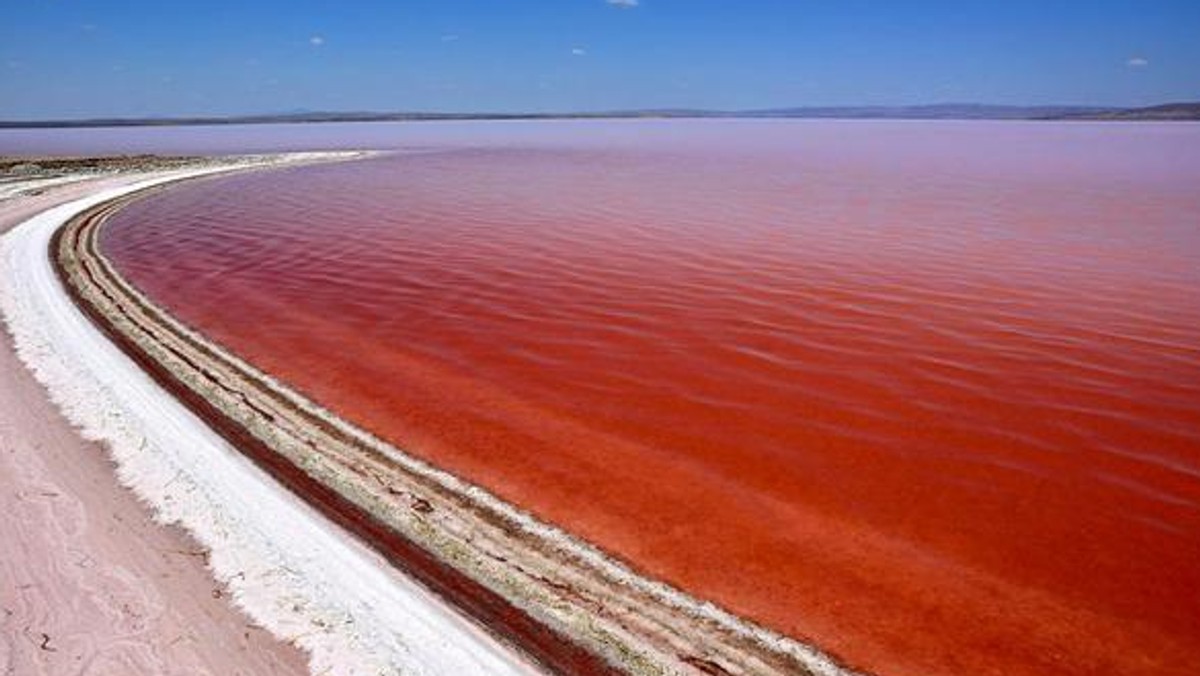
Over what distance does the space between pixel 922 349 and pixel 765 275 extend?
4.22m

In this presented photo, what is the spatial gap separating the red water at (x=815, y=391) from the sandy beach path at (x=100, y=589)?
6.98 ft

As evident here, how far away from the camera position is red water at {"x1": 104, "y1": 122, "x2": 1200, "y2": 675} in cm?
495

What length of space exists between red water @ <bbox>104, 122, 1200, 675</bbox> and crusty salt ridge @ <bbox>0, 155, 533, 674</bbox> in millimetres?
1280

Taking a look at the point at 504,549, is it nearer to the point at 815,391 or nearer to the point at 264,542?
the point at 264,542

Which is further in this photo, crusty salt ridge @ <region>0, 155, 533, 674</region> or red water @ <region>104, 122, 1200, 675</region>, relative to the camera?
red water @ <region>104, 122, 1200, 675</region>

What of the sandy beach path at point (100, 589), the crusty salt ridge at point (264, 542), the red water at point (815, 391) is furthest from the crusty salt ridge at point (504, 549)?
the sandy beach path at point (100, 589)

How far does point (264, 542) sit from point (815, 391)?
5213 mm

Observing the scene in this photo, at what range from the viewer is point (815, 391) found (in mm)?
8086

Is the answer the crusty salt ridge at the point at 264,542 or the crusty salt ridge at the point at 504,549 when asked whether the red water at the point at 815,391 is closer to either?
the crusty salt ridge at the point at 504,549

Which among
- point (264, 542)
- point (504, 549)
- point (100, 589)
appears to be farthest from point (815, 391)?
point (100, 589)

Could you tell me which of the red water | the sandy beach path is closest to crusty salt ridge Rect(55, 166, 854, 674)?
the red water

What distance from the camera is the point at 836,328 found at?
33.1 feet

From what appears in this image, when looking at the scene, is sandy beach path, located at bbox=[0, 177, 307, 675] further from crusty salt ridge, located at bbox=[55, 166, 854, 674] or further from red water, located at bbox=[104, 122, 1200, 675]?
red water, located at bbox=[104, 122, 1200, 675]

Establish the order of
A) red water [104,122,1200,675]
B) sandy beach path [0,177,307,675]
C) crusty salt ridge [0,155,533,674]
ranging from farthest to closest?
red water [104,122,1200,675] → crusty salt ridge [0,155,533,674] → sandy beach path [0,177,307,675]
